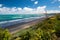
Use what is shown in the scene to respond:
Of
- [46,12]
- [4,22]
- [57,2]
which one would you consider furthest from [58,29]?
[4,22]

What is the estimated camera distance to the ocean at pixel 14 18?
3.34m

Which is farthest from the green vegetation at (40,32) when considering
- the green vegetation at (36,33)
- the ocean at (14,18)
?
the ocean at (14,18)

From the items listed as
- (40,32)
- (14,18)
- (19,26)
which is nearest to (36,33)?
(40,32)

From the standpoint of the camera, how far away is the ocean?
3342 mm

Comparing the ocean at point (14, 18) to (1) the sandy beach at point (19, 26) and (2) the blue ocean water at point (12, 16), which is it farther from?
(1) the sandy beach at point (19, 26)

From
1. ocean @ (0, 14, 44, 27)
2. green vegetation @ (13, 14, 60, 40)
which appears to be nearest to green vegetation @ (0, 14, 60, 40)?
green vegetation @ (13, 14, 60, 40)

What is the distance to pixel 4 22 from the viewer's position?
11.1 feet

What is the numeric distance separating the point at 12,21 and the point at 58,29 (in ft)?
8.26

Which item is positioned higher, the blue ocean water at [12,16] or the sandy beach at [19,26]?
the blue ocean water at [12,16]

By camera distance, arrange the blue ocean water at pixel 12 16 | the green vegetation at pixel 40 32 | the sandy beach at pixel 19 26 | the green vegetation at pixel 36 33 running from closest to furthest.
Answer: the green vegetation at pixel 36 33 < the blue ocean water at pixel 12 16 < the green vegetation at pixel 40 32 < the sandy beach at pixel 19 26

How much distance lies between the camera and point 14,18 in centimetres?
361

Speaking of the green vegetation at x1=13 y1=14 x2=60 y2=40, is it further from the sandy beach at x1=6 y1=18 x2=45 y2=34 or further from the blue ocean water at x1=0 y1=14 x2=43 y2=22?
the blue ocean water at x1=0 y1=14 x2=43 y2=22

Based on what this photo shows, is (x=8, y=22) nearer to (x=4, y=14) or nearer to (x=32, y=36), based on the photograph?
(x=4, y=14)

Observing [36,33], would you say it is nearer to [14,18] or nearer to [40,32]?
[40,32]
